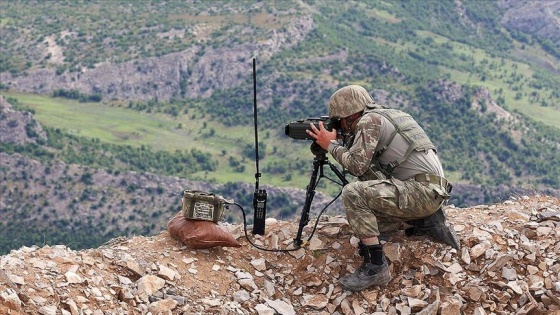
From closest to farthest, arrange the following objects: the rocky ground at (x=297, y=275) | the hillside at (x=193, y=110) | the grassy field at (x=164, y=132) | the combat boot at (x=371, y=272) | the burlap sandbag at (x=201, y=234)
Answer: the rocky ground at (x=297, y=275) → the combat boot at (x=371, y=272) → the burlap sandbag at (x=201, y=234) → the hillside at (x=193, y=110) → the grassy field at (x=164, y=132)

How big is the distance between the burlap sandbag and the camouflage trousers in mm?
1792

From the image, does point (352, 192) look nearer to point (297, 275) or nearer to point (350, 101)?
point (350, 101)

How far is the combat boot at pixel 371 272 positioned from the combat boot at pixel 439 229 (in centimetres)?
91

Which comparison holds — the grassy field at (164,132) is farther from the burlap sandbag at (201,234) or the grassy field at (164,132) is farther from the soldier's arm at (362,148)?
the soldier's arm at (362,148)

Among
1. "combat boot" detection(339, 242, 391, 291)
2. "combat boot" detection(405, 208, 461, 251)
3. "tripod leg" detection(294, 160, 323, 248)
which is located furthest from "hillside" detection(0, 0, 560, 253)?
"combat boot" detection(339, 242, 391, 291)

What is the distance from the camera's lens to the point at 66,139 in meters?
130

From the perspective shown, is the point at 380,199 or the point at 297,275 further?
the point at 297,275

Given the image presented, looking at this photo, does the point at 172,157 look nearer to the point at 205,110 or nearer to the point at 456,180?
the point at 205,110

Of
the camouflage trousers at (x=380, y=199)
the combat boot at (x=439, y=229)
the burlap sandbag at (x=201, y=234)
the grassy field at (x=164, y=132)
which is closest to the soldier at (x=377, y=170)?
the camouflage trousers at (x=380, y=199)

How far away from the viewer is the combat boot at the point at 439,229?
34.9 feet

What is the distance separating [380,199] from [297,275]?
1.64 metres

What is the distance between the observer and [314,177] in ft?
35.2

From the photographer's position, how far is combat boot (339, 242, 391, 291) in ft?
33.1

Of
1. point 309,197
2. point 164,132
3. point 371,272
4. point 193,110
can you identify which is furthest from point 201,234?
point 193,110
